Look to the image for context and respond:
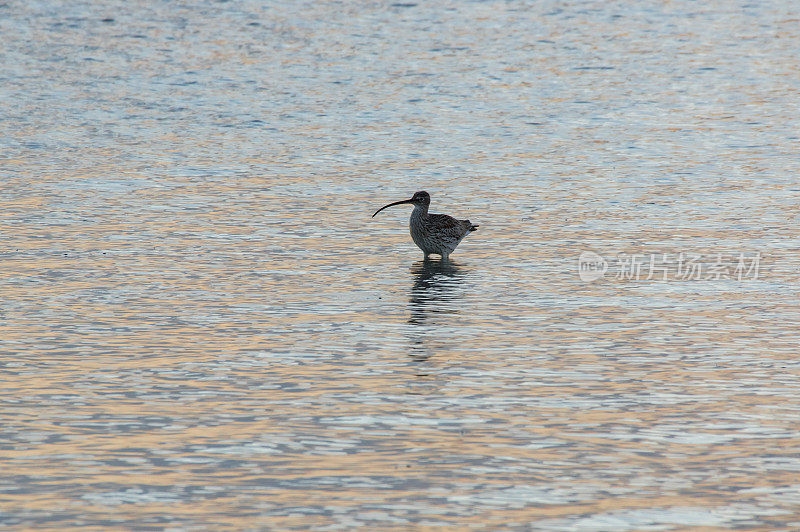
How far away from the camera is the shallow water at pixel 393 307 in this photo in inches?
340

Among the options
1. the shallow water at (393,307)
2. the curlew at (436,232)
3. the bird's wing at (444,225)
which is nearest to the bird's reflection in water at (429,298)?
the shallow water at (393,307)

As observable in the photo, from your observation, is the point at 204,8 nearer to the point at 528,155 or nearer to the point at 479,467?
the point at 528,155

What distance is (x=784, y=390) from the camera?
35.8 ft

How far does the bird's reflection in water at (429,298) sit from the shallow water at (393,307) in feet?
0.23

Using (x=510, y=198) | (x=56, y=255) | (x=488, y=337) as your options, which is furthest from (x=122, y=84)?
(x=488, y=337)

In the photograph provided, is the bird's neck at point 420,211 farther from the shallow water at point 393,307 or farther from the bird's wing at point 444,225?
the shallow water at point 393,307

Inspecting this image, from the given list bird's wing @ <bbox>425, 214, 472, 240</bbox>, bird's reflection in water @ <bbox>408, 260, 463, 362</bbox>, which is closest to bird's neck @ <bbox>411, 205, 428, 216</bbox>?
bird's wing @ <bbox>425, 214, 472, 240</bbox>

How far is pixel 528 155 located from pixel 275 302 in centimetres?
1347

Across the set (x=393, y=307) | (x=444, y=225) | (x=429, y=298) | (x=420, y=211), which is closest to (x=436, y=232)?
(x=444, y=225)

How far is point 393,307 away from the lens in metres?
14.5

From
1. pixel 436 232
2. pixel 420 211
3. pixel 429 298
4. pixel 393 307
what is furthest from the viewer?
pixel 420 211

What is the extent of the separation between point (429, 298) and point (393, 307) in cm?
83

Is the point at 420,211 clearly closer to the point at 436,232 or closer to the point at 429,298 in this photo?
the point at 436,232

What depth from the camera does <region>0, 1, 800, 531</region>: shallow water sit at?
8.63 metres
